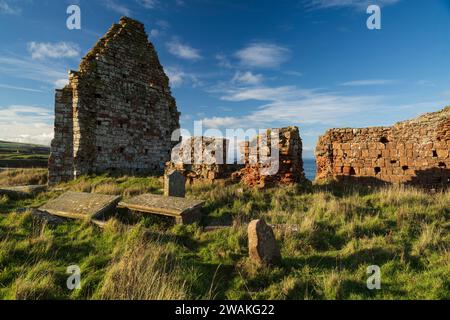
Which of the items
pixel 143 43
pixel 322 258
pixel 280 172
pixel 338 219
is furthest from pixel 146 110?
pixel 322 258

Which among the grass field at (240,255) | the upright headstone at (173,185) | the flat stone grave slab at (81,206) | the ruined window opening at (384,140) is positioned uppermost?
the ruined window opening at (384,140)

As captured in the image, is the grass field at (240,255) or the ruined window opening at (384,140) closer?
the grass field at (240,255)

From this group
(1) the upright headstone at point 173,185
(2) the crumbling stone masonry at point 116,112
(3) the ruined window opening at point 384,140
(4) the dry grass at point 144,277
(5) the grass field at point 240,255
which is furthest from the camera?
(2) the crumbling stone masonry at point 116,112

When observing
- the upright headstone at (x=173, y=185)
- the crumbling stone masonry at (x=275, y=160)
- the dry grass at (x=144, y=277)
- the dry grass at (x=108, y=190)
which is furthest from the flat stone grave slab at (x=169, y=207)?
the crumbling stone masonry at (x=275, y=160)

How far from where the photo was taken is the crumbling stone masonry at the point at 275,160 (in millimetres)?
11102

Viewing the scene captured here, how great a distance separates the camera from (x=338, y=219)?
7324 millimetres

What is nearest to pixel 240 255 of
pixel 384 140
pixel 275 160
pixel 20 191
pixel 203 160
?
pixel 275 160

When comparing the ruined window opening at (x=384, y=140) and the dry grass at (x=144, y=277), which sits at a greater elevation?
the ruined window opening at (x=384, y=140)

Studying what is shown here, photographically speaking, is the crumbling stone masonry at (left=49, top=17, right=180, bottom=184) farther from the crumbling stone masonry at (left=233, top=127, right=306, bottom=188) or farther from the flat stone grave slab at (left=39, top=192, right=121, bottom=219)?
the crumbling stone masonry at (left=233, top=127, right=306, bottom=188)

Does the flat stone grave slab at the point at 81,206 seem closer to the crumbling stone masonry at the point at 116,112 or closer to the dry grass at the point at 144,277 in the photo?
the dry grass at the point at 144,277

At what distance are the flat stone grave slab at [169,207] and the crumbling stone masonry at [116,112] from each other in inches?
303

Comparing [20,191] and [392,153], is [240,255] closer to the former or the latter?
[20,191]

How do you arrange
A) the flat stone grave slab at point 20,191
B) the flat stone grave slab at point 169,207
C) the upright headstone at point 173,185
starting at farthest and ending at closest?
the flat stone grave slab at point 20,191
the upright headstone at point 173,185
the flat stone grave slab at point 169,207

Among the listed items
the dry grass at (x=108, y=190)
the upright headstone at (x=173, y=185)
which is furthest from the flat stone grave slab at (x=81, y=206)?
the dry grass at (x=108, y=190)
